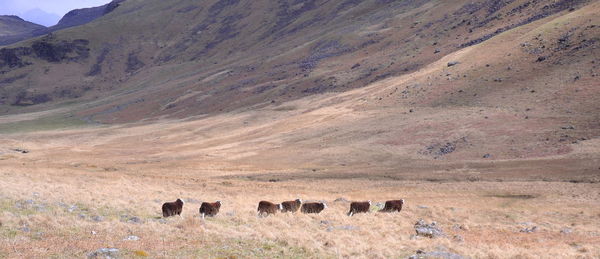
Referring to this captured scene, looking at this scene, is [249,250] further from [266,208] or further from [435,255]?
[266,208]

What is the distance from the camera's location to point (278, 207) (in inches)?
931

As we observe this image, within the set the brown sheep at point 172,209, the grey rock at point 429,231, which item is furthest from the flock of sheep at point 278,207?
the grey rock at point 429,231

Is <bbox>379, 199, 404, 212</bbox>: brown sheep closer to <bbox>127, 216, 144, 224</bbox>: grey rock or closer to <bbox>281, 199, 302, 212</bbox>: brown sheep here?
<bbox>281, 199, 302, 212</bbox>: brown sheep

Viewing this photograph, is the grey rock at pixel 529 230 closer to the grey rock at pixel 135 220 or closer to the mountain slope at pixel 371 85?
the grey rock at pixel 135 220

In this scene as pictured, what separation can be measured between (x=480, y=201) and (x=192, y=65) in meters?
150

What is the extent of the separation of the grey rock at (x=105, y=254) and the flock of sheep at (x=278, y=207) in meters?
7.64

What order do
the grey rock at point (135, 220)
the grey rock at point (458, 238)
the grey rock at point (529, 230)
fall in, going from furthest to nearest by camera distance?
the grey rock at point (529, 230) → the grey rock at point (458, 238) → the grey rock at point (135, 220)

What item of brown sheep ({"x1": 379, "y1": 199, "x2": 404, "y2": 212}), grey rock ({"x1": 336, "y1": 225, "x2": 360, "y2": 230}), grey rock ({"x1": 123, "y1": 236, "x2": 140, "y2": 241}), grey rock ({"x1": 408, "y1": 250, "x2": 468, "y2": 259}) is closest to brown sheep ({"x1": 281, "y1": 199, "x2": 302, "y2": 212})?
grey rock ({"x1": 336, "y1": 225, "x2": 360, "y2": 230})

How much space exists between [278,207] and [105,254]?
11.8m

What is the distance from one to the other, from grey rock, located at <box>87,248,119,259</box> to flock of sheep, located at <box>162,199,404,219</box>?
7638mm

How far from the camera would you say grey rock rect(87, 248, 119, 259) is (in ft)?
40.4

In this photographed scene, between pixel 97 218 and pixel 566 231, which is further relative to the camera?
pixel 566 231

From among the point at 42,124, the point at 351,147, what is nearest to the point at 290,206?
the point at 351,147

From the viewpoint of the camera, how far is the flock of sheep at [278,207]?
20.8 meters
